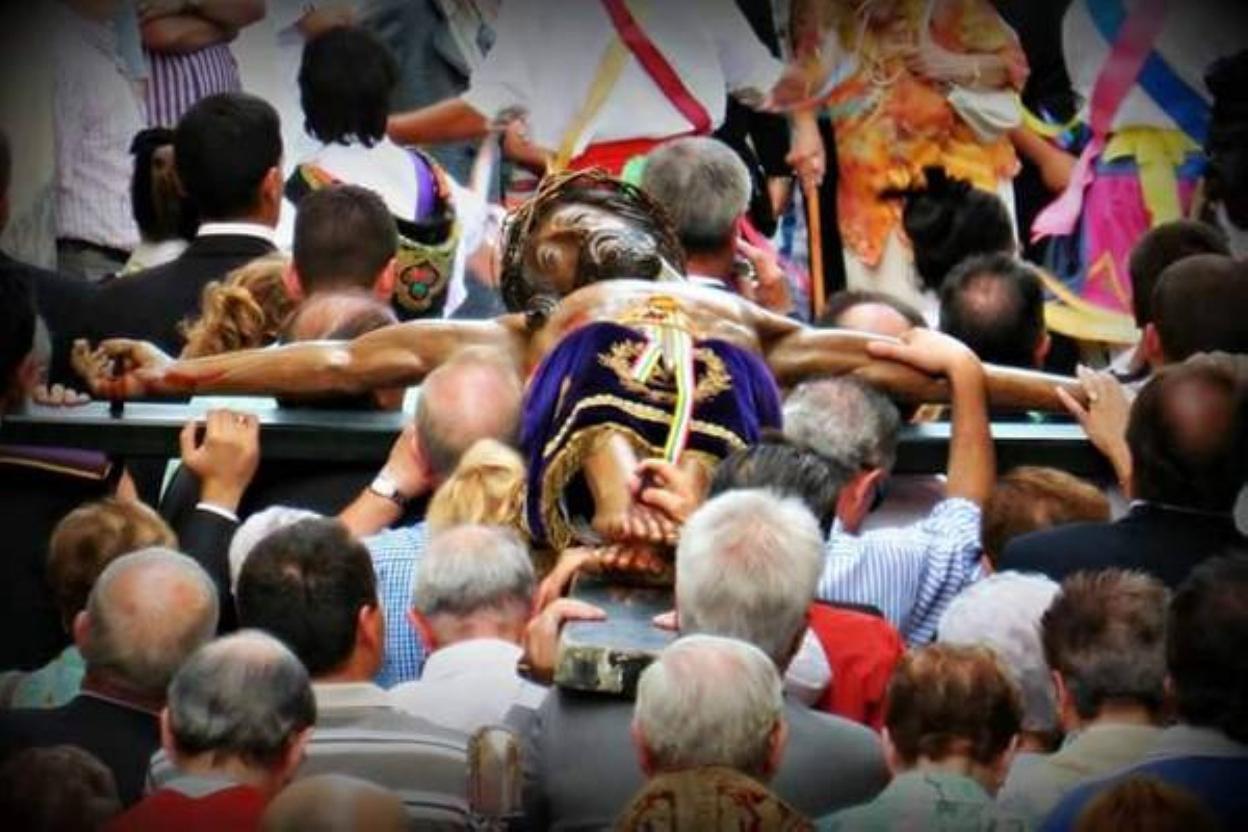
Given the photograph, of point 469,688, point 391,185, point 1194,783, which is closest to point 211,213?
point 391,185

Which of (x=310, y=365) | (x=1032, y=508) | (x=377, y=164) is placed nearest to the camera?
(x=1032, y=508)

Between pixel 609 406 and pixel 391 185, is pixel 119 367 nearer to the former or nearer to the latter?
pixel 609 406

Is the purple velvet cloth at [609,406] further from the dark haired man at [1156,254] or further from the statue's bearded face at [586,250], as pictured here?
the dark haired man at [1156,254]

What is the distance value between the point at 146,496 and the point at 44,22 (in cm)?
250

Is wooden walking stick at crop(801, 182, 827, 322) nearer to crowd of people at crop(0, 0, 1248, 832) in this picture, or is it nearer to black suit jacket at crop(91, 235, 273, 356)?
crowd of people at crop(0, 0, 1248, 832)

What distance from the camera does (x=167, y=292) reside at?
10.9 m

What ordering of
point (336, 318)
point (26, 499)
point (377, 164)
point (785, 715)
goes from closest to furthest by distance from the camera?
point (785, 715)
point (26, 499)
point (336, 318)
point (377, 164)

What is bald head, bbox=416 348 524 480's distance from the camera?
9570 mm

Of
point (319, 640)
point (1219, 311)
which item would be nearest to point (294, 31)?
point (1219, 311)

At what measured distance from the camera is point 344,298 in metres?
10.5

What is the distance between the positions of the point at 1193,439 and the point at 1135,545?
9.5 inches

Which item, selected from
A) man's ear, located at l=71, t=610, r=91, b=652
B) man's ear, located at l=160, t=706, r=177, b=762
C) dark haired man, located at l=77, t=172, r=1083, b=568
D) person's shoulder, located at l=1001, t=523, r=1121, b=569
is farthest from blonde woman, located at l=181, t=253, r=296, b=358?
man's ear, located at l=160, t=706, r=177, b=762

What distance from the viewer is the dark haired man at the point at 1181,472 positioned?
913 centimetres

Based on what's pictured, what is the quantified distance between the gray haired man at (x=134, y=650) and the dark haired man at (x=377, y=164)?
125 inches
